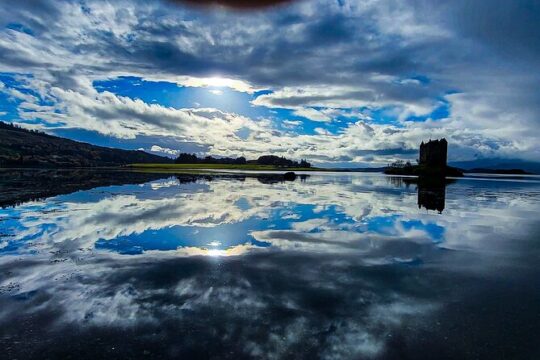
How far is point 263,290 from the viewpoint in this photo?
1161 centimetres

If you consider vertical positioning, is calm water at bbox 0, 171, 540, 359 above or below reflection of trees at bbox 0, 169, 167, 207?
below

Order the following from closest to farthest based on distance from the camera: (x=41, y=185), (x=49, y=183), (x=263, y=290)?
1. (x=263, y=290)
2. (x=41, y=185)
3. (x=49, y=183)

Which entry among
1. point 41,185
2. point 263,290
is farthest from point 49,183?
point 263,290

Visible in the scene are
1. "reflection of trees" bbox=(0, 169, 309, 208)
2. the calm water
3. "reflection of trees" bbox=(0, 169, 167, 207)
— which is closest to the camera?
the calm water

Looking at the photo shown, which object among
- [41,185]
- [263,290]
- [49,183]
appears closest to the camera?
[263,290]

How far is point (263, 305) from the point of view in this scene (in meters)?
10.4

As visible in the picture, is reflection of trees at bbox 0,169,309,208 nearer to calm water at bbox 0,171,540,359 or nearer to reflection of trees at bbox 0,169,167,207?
reflection of trees at bbox 0,169,167,207

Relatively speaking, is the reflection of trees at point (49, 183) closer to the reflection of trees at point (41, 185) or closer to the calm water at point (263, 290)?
the reflection of trees at point (41, 185)

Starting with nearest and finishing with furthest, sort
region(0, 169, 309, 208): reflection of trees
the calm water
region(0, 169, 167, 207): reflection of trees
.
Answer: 1. the calm water
2. region(0, 169, 167, 207): reflection of trees
3. region(0, 169, 309, 208): reflection of trees

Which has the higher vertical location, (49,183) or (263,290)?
(49,183)

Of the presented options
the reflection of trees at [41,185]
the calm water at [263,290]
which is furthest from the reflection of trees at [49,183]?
the calm water at [263,290]

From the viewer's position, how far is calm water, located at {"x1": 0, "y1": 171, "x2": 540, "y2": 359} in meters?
8.17

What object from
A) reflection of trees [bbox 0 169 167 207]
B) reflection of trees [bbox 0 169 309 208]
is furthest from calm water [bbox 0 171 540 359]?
reflection of trees [bbox 0 169 309 208]

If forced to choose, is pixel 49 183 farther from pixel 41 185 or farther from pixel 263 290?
pixel 263 290
